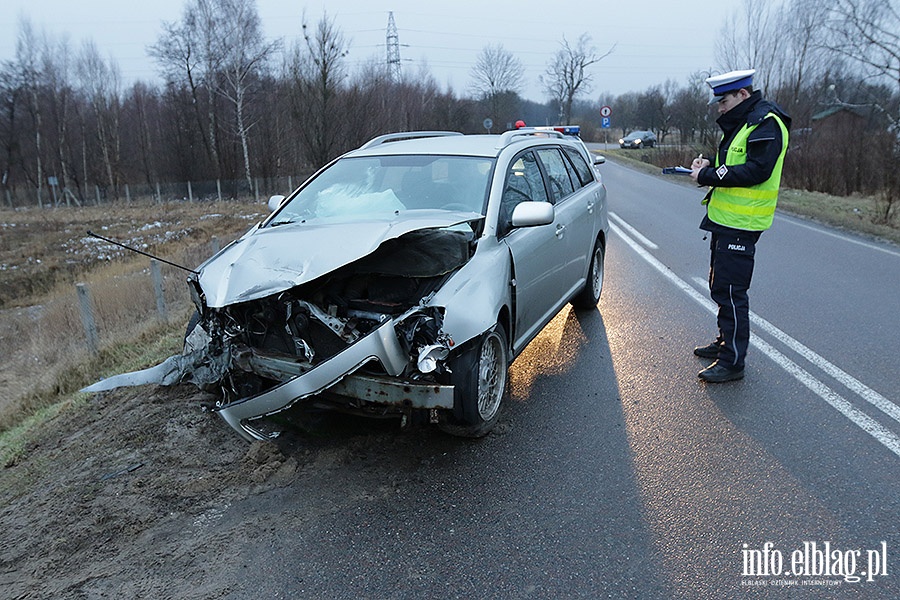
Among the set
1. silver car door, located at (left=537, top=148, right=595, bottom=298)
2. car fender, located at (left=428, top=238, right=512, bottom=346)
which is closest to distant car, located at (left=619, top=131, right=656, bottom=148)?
silver car door, located at (left=537, top=148, right=595, bottom=298)

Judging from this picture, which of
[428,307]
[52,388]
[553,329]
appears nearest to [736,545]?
[428,307]

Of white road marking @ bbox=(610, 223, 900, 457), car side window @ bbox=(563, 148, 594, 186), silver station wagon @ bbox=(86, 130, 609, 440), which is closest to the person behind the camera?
silver station wagon @ bbox=(86, 130, 609, 440)

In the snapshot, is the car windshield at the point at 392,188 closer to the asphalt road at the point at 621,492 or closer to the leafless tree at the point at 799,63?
the asphalt road at the point at 621,492

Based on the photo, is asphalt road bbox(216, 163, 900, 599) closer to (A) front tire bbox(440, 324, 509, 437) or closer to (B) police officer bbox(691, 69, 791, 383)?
(A) front tire bbox(440, 324, 509, 437)

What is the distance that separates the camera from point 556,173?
221 inches

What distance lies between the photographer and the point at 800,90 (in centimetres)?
3319

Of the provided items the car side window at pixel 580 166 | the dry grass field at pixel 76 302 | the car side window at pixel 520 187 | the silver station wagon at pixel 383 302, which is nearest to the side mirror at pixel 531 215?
the silver station wagon at pixel 383 302

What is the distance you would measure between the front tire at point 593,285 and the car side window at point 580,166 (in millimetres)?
684

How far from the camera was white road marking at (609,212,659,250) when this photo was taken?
410 inches

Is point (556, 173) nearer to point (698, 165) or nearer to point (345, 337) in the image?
point (698, 165)

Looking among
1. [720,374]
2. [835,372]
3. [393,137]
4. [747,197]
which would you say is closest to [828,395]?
[835,372]

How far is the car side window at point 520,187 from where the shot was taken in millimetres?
4238

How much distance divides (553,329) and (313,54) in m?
21.8

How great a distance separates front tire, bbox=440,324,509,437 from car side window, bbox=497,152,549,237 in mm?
802
